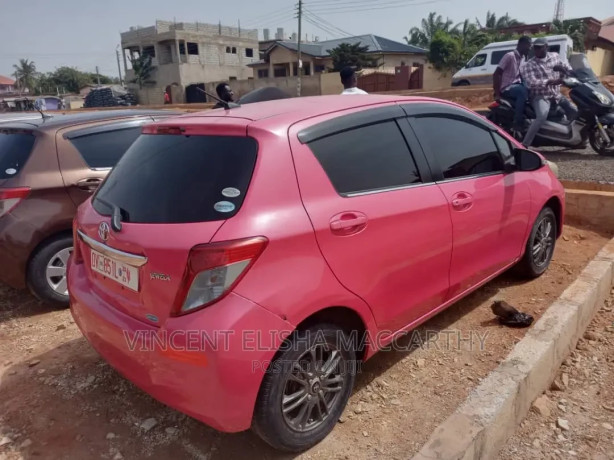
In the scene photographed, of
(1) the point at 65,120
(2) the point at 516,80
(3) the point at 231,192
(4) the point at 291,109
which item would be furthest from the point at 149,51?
(3) the point at 231,192

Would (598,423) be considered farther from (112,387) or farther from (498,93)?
(498,93)

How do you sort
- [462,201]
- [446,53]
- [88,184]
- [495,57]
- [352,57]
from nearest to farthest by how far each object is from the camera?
[462,201] → [88,184] → [495,57] → [446,53] → [352,57]

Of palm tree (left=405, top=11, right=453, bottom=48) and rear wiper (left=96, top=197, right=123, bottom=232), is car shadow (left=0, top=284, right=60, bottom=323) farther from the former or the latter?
palm tree (left=405, top=11, right=453, bottom=48)

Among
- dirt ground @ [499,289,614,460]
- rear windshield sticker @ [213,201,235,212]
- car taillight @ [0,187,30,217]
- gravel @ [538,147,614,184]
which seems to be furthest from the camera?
gravel @ [538,147,614,184]

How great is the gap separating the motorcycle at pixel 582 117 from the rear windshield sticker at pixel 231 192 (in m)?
6.89

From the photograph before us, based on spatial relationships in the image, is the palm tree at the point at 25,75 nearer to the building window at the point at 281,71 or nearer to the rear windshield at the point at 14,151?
the building window at the point at 281,71

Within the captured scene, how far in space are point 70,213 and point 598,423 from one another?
401 cm

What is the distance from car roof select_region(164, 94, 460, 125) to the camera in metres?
2.37

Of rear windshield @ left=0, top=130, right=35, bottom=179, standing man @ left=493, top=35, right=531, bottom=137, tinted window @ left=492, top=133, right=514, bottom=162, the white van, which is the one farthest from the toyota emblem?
the white van

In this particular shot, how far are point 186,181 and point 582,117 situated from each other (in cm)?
761

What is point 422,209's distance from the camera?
8.72 ft

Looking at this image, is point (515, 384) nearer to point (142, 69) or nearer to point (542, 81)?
point (542, 81)

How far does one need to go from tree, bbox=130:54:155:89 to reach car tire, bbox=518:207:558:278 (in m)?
52.2

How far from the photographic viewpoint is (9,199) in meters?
3.76
